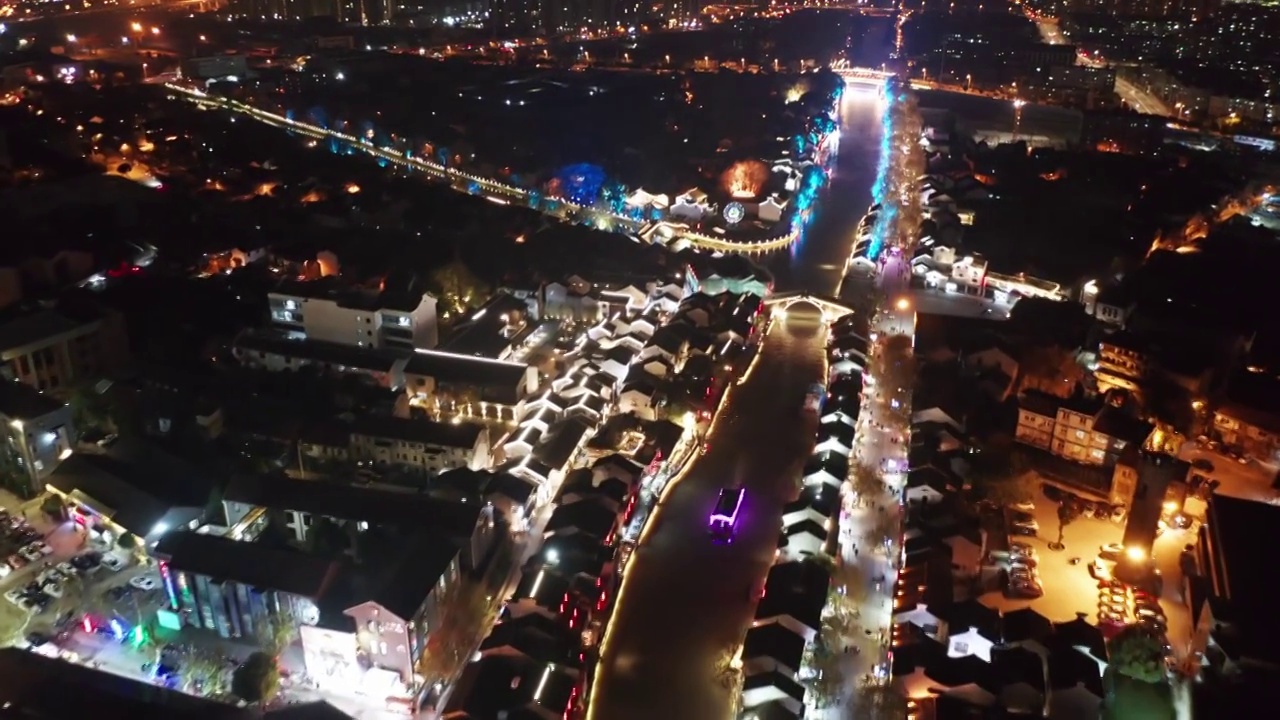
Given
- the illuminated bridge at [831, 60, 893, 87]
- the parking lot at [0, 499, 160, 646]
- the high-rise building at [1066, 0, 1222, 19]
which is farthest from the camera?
the high-rise building at [1066, 0, 1222, 19]

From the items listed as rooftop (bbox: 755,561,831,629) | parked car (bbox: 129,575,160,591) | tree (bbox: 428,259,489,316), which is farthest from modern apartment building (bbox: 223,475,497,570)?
tree (bbox: 428,259,489,316)

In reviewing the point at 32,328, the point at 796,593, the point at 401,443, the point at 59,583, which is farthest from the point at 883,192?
the point at 59,583

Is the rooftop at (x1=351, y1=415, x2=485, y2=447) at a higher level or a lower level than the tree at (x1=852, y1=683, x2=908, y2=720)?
higher

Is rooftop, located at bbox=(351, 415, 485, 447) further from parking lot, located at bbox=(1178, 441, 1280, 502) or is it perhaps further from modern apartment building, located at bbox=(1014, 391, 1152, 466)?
parking lot, located at bbox=(1178, 441, 1280, 502)

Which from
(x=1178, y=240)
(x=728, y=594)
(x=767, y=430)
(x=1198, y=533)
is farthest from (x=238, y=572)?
(x=1178, y=240)

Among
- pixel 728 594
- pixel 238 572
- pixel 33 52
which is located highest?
pixel 33 52

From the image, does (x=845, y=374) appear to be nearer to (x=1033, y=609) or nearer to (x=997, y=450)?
(x=997, y=450)

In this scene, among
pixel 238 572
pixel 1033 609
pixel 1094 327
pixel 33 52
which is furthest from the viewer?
pixel 33 52
